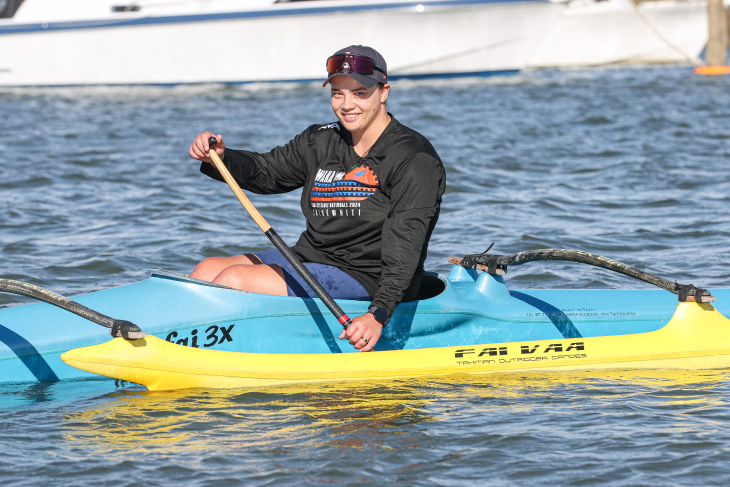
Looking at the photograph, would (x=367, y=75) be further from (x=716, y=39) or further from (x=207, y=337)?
(x=716, y=39)

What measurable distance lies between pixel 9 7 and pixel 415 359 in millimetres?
16031

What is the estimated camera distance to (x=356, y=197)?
3.67 metres

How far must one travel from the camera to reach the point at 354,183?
3682 millimetres

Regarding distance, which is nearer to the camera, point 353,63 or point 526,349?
point 353,63

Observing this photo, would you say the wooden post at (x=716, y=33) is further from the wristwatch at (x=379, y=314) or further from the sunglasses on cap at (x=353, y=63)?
the wristwatch at (x=379, y=314)

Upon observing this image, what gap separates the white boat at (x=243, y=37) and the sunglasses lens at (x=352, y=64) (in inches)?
549

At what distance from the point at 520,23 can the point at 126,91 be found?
26.5ft

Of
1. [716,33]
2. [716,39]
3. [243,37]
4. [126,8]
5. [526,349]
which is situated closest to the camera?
[526,349]

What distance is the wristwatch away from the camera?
3.50 m

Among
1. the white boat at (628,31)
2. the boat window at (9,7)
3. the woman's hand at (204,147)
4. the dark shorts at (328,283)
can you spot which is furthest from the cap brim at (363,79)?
the white boat at (628,31)

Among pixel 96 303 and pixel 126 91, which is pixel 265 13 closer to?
pixel 126 91

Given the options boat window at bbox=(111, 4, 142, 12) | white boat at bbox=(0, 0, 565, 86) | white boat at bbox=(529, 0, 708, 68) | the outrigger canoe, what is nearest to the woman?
the outrigger canoe

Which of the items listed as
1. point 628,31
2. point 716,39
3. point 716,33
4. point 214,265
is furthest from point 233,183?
point 628,31

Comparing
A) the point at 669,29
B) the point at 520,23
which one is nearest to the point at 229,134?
the point at 520,23
